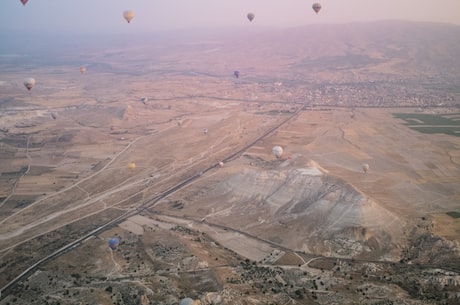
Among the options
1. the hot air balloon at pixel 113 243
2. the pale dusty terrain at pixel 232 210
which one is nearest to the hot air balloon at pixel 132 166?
the pale dusty terrain at pixel 232 210

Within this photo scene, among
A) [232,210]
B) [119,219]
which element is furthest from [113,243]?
[232,210]

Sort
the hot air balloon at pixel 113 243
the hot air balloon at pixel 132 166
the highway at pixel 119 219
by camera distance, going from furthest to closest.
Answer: the hot air balloon at pixel 132 166 → the hot air balloon at pixel 113 243 → the highway at pixel 119 219

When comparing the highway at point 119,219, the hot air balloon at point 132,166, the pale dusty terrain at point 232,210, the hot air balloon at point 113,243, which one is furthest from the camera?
the hot air balloon at point 132,166

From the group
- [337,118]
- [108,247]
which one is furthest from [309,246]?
[337,118]

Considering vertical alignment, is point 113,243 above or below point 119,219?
above

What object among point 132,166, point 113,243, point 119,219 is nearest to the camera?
point 113,243

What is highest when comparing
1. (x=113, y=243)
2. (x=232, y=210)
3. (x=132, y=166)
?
(x=132, y=166)

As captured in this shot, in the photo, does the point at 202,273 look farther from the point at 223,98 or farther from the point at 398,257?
the point at 223,98

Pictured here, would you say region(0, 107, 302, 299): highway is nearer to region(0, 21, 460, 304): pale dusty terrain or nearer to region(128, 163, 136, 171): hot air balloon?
region(0, 21, 460, 304): pale dusty terrain

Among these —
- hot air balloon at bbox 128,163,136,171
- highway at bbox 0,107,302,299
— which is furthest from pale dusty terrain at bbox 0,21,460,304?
hot air balloon at bbox 128,163,136,171

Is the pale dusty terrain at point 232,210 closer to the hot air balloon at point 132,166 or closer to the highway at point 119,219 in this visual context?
the highway at point 119,219

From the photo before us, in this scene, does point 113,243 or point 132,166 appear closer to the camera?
point 113,243

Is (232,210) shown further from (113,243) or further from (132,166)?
(132,166)
